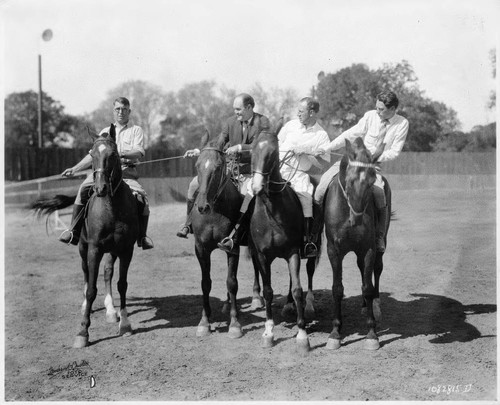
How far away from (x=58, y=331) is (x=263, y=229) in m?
3.22

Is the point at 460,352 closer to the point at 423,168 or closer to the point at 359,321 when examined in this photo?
the point at 359,321

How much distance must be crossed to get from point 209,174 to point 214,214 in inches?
27.6

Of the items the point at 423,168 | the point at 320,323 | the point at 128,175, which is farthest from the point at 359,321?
the point at 423,168

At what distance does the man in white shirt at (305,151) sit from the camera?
6.97 metres

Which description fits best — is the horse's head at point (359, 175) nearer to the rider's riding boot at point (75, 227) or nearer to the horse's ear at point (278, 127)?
the horse's ear at point (278, 127)

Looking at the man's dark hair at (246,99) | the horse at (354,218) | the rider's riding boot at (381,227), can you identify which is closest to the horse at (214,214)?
the man's dark hair at (246,99)

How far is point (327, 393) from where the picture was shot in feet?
17.5

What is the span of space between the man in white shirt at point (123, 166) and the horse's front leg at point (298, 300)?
229cm

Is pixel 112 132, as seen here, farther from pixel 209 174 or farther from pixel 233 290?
pixel 233 290

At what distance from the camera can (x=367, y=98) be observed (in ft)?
77.5

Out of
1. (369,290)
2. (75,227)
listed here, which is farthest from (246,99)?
(75,227)

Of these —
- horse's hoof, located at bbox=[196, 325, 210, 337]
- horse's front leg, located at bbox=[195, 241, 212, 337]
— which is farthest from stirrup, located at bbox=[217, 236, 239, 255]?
horse's hoof, located at bbox=[196, 325, 210, 337]

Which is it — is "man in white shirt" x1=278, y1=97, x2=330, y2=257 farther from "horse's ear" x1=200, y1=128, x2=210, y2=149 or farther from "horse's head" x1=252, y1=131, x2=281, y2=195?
"horse's ear" x1=200, y1=128, x2=210, y2=149

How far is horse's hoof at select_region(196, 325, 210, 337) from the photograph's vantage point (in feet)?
23.6
